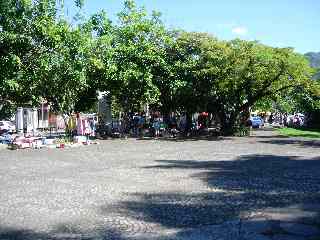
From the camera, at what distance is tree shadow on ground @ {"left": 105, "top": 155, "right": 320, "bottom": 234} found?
30.2ft

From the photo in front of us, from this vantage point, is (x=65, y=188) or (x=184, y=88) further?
(x=184, y=88)

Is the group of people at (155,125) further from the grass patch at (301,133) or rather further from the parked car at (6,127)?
the parked car at (6,127)

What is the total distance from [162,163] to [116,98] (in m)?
20.7

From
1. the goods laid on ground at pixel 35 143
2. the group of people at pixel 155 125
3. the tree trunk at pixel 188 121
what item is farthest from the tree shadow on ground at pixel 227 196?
the tree trunk at pixel 188 121

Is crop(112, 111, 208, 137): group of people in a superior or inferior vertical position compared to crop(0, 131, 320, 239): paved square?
superior

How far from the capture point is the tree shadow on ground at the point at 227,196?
921cm

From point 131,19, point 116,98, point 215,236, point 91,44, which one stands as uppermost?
point 131,19

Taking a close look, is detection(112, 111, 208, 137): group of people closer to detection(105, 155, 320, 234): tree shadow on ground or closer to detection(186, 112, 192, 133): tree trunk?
detection(186, 112, 192, 133): tree trunk

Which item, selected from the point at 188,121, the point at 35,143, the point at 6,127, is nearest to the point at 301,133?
the point at 188,121

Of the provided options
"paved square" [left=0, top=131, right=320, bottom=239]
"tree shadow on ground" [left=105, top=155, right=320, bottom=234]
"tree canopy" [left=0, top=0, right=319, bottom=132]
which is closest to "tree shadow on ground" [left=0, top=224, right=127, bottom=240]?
"paved square" [left=0, top=131, right=320, bottom=239]

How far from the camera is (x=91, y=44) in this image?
31.0 m

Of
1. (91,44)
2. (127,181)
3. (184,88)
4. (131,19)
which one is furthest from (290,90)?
(127,181)

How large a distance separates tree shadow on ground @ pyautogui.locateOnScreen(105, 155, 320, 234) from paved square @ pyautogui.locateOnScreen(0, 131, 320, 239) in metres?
0.02

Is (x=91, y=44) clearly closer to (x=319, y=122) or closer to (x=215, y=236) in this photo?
(x=215, y=236)
